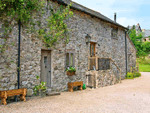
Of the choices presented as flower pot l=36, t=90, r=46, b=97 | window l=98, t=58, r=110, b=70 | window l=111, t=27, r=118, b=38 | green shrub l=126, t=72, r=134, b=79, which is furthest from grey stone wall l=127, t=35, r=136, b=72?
flower pot l=36, t=90, r=46, b=97

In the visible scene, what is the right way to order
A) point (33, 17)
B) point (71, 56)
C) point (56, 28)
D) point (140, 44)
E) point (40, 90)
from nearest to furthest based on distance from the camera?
point (40, 90) → point (33, 17) → point (56, 28) → point (71, 56) → point (140, 44)

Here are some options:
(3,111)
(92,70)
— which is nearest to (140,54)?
(92,70)

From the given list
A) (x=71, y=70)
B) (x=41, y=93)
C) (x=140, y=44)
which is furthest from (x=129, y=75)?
(x=140, y=44)

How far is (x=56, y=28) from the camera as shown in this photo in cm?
825

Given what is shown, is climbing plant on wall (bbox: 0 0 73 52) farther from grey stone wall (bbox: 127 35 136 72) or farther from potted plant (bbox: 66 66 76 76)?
grey stone wall (bbox: 127 35 136 72)

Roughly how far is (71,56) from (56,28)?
2.05 m

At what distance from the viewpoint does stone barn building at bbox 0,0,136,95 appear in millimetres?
6457

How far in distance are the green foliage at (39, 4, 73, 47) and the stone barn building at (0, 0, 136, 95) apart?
0.98 feet

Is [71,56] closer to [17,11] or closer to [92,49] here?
[92,49]

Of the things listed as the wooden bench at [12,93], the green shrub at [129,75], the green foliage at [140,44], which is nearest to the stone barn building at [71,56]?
the wooden bench at [12,93]

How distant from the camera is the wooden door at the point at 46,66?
311 inches

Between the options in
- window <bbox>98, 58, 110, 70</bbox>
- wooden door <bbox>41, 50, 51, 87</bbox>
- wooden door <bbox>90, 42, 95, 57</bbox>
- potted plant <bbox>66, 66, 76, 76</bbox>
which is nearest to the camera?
wooden door <bbox>41, 50, 51, 87</bbox>

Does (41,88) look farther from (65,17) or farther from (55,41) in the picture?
(65,17)

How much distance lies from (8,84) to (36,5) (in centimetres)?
400
